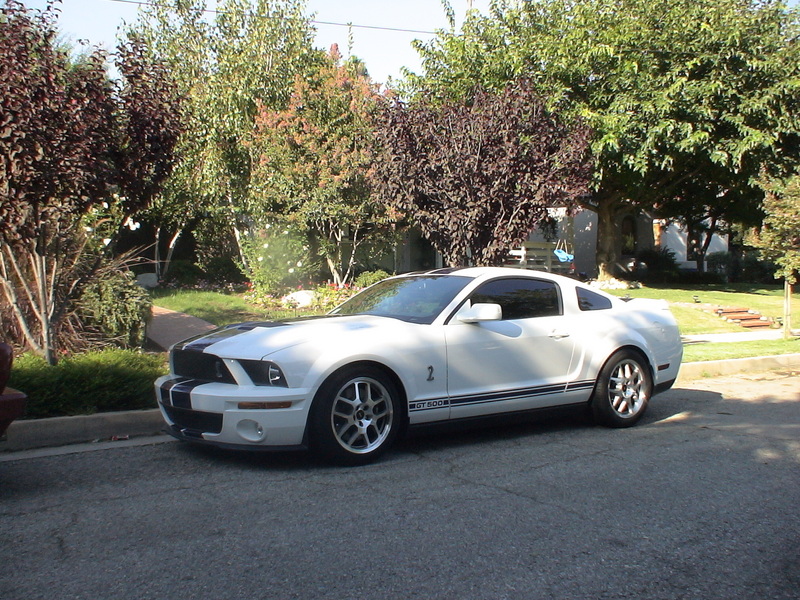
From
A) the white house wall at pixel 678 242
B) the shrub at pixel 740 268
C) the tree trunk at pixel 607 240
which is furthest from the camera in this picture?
the white house wall at pixel 678 242

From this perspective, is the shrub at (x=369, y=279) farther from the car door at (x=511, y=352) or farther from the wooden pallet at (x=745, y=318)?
the car door at (x=511, y=352)

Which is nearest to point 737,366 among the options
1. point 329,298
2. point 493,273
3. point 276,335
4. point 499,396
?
point 493,273

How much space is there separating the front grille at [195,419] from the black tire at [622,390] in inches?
137

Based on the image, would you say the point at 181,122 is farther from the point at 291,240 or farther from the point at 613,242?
the point at 613,242

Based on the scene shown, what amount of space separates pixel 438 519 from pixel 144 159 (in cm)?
503

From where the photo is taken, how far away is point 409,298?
7.00m

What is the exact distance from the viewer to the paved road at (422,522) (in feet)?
12.4

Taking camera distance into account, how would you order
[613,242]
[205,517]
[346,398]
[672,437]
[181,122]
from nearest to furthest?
[205,517], [346,398], [672,437], [181,122], [613,242]

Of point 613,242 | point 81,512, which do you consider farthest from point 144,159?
point 613,242

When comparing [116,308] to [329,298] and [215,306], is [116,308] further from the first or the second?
[215,306]

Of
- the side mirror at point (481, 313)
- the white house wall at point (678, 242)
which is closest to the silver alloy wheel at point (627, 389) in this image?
the side mirror at point (481, 313)

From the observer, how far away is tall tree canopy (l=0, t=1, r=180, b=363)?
22.5 feet

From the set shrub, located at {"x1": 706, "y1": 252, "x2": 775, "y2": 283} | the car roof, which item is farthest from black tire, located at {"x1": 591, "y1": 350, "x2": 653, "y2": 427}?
shrub, located at {"x1": 706, "y1": 252, "x2": 775, "y2": 283}

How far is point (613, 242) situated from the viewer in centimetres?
2820
